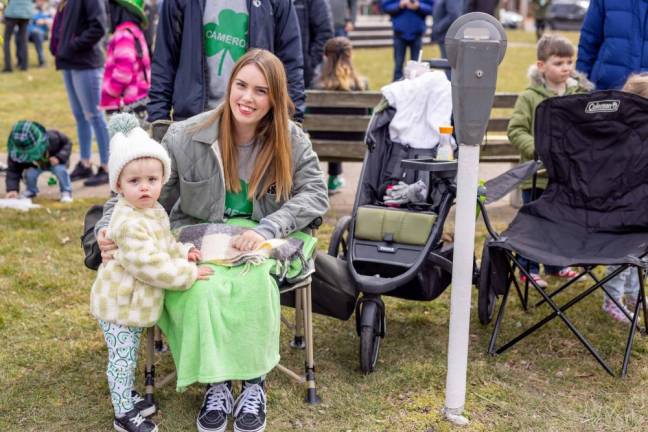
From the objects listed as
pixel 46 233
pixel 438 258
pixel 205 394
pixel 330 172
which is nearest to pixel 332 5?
pixel 330 172

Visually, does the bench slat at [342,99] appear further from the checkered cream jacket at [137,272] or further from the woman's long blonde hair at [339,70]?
the checkered cream jacket at [137,272]

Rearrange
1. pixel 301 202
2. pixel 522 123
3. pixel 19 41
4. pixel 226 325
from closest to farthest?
pixel 226 325 < pixel 301 202 < pixel 522 123 < pixel 19 41

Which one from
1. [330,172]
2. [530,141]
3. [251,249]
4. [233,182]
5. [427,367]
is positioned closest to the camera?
[251,249]

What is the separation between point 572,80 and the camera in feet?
16.1

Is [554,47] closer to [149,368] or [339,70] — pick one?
[339,70]

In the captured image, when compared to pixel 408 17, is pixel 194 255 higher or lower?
lower

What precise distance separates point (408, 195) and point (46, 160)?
337 centimetres

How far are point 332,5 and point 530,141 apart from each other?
6644 millimetres

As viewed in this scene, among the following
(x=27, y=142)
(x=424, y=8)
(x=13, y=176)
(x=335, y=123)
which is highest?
(x=424, y=8)

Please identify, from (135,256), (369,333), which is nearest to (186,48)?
(135,256)

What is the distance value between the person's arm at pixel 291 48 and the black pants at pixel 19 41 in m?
11.5

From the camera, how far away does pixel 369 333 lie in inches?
143

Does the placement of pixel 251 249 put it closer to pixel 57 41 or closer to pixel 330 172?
pixel 330 172

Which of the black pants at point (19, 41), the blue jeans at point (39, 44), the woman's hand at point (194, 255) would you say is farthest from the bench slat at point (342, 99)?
the blue jeans at point (39, 44)
